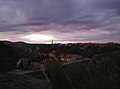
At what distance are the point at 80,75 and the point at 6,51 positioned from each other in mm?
18460

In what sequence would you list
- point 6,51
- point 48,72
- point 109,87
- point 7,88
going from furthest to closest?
point 6,51 < point 48,72 < point 109,87 < point 7,88

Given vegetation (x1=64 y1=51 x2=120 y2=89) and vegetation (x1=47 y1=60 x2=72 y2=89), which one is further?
vegetation (x1=47 y1=60 x2=72 y2=89)

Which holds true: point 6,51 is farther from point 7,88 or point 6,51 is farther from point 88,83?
point 7,88

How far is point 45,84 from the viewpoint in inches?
1296

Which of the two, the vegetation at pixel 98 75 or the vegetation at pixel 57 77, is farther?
the vegetation at pixel 57 77

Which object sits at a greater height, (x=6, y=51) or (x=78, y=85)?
(x=6, y=51)

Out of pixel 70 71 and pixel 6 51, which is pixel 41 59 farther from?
pixel 70 71

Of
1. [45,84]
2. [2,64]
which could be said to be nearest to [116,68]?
[45,84]

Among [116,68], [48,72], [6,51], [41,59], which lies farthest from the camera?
[41,59]

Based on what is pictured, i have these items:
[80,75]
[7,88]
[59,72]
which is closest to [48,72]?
[59,72]

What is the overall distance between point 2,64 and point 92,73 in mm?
15367

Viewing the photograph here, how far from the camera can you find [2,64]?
144ft

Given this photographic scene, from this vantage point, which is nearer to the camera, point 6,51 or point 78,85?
point 78,85

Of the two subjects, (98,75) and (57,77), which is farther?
(98,75)
